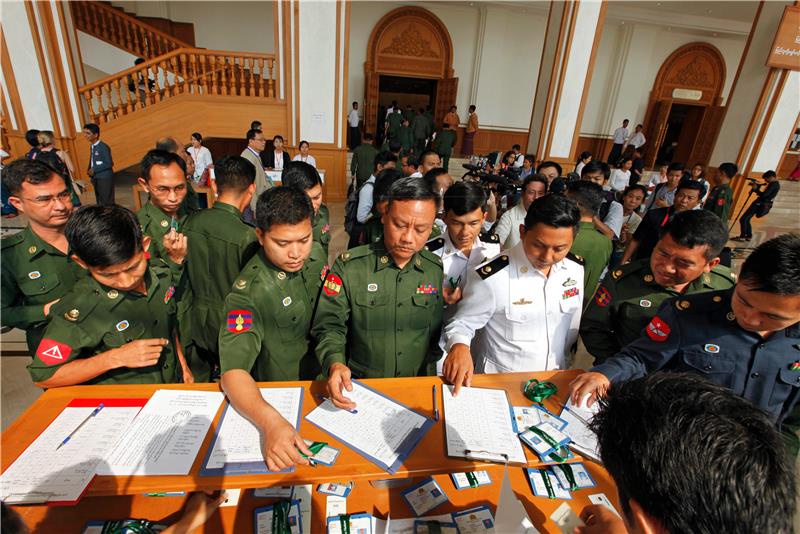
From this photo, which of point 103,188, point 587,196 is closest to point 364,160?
point 103,188

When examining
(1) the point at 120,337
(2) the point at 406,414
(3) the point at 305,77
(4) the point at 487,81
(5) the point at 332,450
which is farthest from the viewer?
(4) the point at 487,81

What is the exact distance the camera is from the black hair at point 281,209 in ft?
4.62

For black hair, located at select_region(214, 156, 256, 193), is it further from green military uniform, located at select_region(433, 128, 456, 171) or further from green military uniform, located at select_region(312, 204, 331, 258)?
green military uniform, located at select_region(433, 128, 456, 171)

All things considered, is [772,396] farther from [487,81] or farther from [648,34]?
[648,34]

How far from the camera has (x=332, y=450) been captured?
3.45ft

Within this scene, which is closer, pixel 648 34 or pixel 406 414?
pixel 406 414

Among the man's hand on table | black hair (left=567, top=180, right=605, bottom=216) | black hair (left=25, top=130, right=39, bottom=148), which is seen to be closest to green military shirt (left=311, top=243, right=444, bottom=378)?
the man's hand on table

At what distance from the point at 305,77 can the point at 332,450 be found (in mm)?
6964

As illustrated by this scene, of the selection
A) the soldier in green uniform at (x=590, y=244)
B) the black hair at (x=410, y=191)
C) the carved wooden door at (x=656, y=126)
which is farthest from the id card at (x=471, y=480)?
the carved wooden door at (x=656, y=126)

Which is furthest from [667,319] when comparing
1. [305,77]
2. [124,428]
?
[305,77]

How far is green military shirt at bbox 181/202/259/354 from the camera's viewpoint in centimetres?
217

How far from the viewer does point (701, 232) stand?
159 centimetres

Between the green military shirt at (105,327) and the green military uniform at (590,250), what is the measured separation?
2.45 meters

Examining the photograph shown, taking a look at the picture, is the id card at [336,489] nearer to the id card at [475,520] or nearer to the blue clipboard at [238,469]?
the blue clipboard at [238,469]
